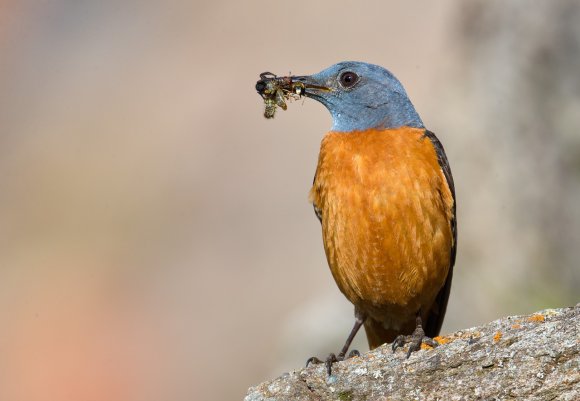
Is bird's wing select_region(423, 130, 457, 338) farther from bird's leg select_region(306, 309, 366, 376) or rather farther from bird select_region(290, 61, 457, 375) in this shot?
bird's leg select_region(306, 309, 366, 376)

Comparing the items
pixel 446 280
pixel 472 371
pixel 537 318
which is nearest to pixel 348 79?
pixel 446 280

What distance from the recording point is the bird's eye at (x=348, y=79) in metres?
8.61

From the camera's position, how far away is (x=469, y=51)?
13203 mm

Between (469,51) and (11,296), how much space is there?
1008 centimetres

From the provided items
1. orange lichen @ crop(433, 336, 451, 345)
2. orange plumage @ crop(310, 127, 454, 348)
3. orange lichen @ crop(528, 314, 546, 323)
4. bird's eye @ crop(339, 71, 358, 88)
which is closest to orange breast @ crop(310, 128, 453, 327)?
orange plumage @ crop(310, 127, 454, 348)

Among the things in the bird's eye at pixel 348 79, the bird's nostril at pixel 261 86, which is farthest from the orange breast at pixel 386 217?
the bird's nostril at pixel 261 86

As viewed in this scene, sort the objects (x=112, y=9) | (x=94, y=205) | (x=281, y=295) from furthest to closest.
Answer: (x=112, y=9)
(x=94, y=205)
(x=281, y=295)

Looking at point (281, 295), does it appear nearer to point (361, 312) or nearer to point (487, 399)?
point (361, 312)

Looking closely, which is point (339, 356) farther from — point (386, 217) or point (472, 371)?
point (472, 371)

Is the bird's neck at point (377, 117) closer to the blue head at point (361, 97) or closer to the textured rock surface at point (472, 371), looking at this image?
the blue head at point (361, 97)

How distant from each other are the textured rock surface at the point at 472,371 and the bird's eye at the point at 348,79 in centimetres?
273

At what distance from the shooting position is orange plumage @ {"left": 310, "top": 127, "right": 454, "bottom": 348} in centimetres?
754

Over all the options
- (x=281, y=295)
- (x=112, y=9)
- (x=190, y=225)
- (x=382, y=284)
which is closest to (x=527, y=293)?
(x=382, y=284)

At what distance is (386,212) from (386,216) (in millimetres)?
30
